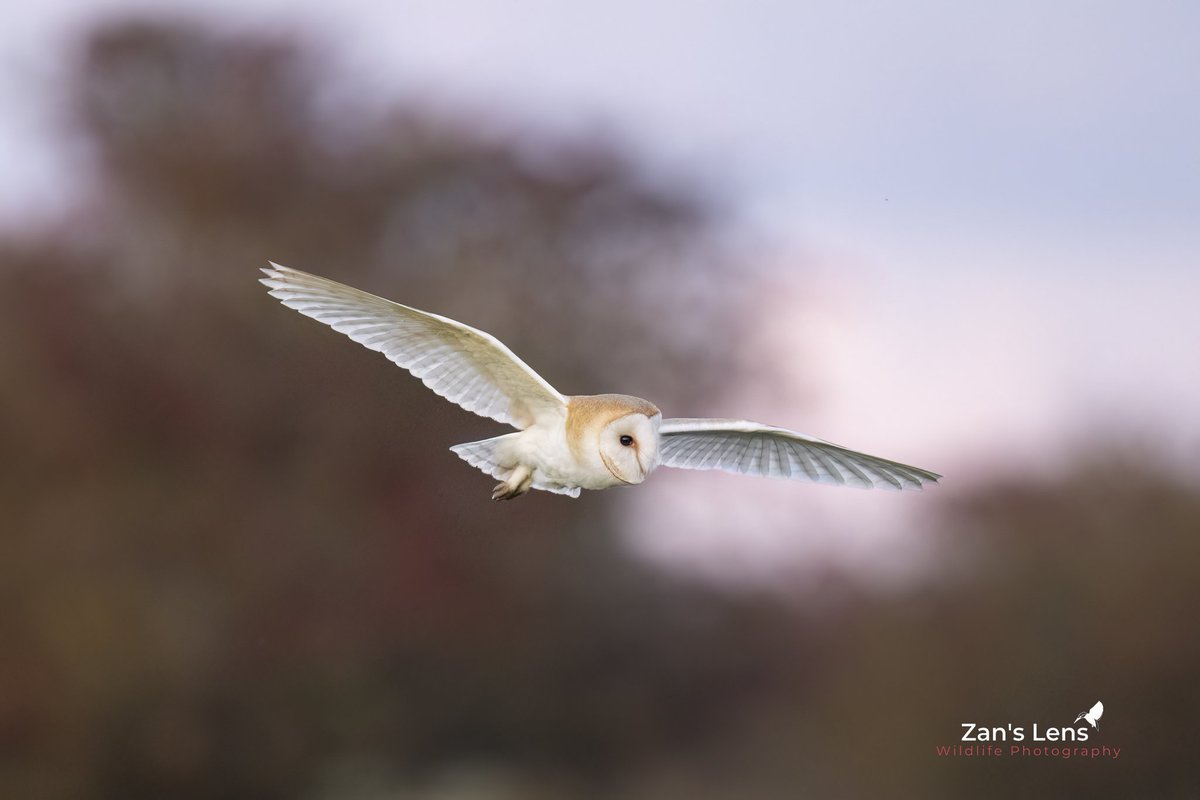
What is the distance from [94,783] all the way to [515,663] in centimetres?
374

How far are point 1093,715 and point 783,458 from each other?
29.0 ft

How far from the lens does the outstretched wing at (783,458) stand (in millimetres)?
4297

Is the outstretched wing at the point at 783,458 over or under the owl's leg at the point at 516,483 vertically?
over

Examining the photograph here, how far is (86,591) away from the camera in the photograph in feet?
38.2

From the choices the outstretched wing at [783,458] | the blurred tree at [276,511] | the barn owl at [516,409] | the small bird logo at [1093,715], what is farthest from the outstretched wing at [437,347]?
the small bird logo at [1093,715]

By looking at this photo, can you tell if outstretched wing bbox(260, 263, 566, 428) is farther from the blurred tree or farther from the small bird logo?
the small bird logo

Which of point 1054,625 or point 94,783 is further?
point 1054,625

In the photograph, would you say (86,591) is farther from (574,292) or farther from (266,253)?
(574,292)

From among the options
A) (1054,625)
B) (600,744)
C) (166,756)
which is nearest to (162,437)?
(166,756)

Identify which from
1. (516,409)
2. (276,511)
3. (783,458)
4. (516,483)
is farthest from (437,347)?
(276,511)

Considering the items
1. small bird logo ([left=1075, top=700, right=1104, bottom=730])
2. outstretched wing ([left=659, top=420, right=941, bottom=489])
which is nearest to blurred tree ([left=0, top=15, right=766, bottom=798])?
small bird logo ([left=1075, top=700, right=1104, bottom=730])

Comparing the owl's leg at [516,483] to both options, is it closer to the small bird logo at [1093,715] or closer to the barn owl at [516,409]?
the barn owl at [516,409]

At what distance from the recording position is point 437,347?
3953 millimetres

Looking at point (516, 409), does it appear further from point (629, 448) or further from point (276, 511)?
point (276, 511)
